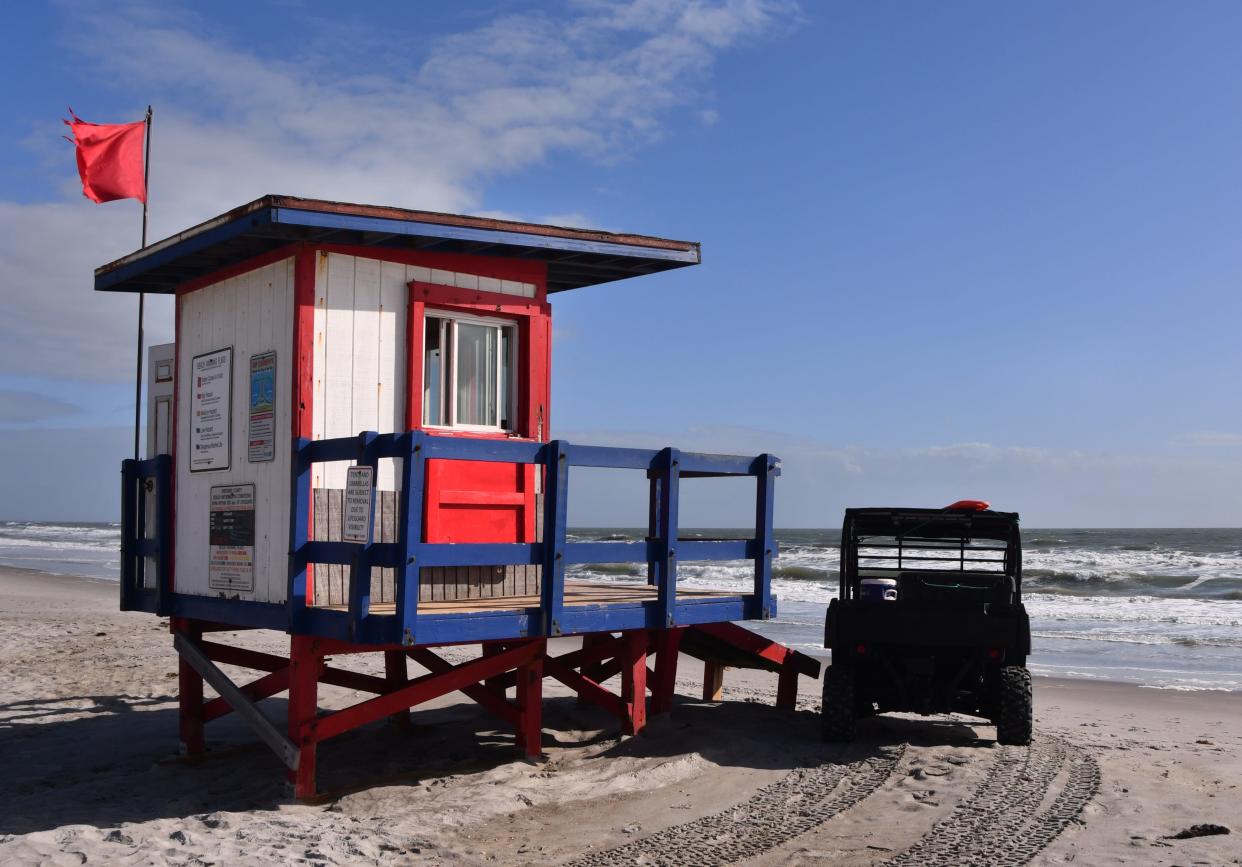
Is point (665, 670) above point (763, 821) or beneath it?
above

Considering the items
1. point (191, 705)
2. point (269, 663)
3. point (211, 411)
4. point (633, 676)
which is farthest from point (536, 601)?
point (191, 705)

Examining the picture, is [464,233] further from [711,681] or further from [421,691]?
[711,681]

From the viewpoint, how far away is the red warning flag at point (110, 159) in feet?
39.5

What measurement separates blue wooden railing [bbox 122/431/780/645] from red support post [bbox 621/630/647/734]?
57cm

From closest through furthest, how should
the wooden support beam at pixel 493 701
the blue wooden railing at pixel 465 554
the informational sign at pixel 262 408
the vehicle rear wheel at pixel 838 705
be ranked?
the blue wooden railing at pixel 465 554 < the informational sign at pixel 262 408 < the wooden support beam at pixel 493 701 < the vehicle rear wheel at pixel 838 705

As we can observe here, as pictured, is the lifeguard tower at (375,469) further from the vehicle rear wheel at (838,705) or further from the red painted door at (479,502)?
the vehicle rear wheel at (838,705)

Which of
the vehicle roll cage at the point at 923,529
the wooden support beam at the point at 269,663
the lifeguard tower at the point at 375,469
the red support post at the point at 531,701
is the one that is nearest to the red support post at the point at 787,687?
the vehicle roll cage at the point at 923,529

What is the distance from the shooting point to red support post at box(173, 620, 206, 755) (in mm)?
9258

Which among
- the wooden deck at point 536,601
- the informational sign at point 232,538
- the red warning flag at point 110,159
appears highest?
the red warning flag at point 110,159

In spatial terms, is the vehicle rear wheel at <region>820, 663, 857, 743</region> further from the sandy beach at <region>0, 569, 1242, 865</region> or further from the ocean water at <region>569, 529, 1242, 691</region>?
the ocean water at <region>569, 529, 1242, 691</region>

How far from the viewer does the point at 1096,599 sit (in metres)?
30.4

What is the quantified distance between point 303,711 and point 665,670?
3436 millimetres

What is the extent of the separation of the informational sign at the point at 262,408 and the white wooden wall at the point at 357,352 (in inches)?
15.7

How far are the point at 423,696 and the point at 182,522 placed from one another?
2489 millimetres
